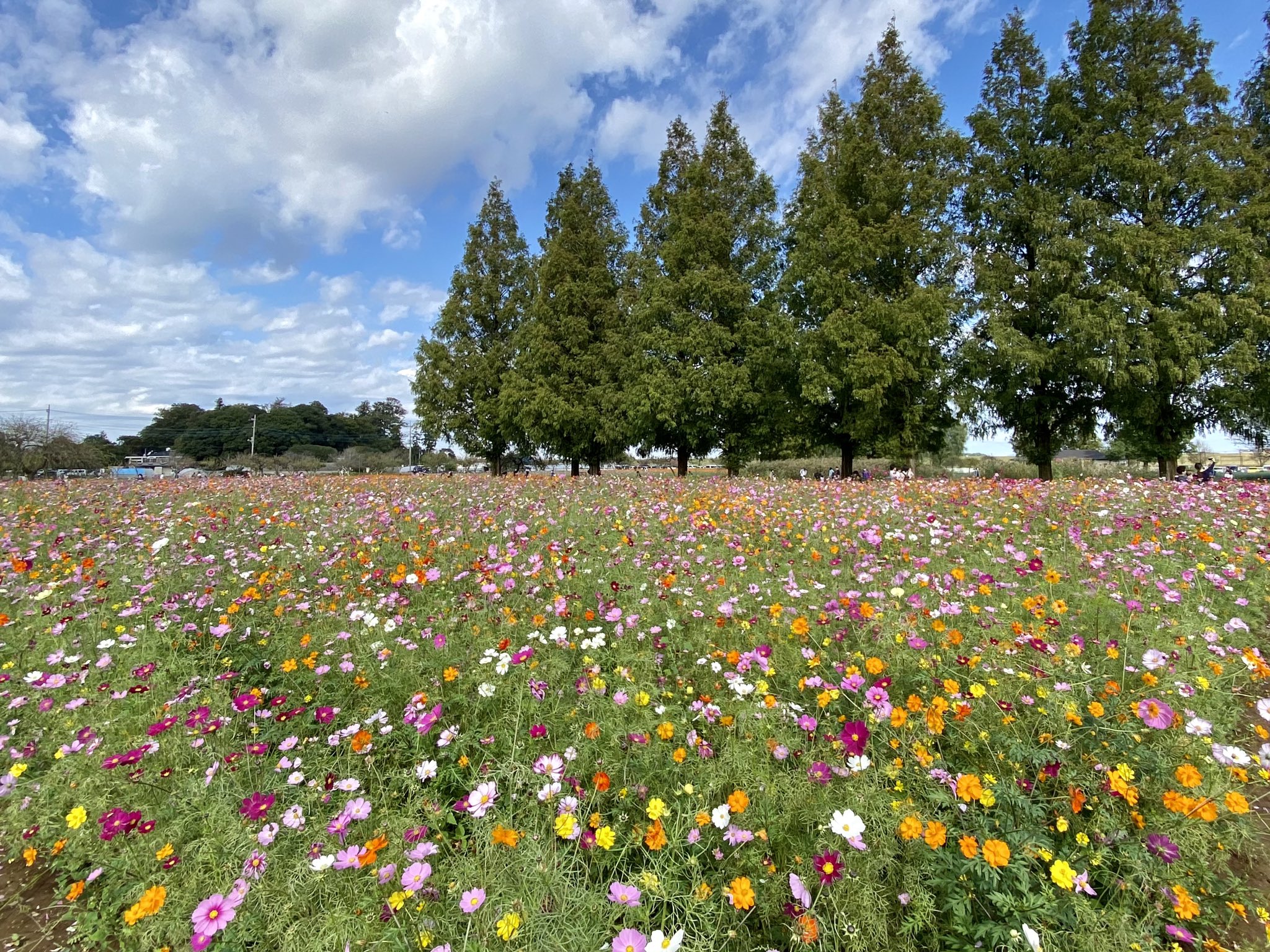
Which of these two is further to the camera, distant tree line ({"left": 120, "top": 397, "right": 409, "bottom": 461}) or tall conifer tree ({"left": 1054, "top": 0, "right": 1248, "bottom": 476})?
distant tree line ({"left": 120, "top": 397, "right": 409, "bottom": 461})

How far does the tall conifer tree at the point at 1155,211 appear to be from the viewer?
14.1m

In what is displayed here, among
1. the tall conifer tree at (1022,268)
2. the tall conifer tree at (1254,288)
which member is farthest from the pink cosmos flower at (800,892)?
the tall conifer tree at (1254,288)

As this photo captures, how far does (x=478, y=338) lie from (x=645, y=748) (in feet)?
75.6

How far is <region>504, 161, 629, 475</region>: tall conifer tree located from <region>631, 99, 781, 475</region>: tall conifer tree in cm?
190

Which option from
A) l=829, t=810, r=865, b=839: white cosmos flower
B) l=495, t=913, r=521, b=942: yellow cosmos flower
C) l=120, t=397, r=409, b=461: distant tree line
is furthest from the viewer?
l=120, t=397, r=409, b=461: distant tree line

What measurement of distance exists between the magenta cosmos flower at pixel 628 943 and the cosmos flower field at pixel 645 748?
0.04 feet

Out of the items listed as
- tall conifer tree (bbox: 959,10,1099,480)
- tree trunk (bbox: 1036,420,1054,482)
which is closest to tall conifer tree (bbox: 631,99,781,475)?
tall conifer tree (bbox: 959,10,1099,480)

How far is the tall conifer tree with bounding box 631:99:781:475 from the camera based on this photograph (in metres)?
16.6

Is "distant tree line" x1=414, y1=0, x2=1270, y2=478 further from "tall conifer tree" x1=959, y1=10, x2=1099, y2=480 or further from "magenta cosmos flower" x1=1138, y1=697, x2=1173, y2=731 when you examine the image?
"magenta cosmos flower" x1=1138, y1=697, x2=1173, y2=731

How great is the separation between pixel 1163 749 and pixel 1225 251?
61.1 ft

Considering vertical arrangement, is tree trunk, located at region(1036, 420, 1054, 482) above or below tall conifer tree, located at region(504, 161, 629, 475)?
below

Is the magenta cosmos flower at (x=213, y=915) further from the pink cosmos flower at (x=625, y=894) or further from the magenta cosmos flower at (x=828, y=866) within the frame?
the magenta cosmos flower at (x=828, y=866)

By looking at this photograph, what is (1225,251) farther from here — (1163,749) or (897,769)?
(897,769)

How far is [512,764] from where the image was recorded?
232 cm
